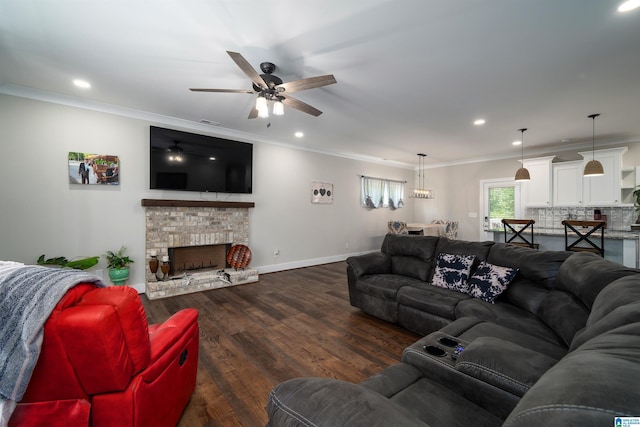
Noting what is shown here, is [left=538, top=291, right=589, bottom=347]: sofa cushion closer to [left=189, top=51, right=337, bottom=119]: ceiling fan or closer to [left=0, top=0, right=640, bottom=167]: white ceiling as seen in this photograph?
[left=0, top=0, right=640, bottom=167]: white ceiling

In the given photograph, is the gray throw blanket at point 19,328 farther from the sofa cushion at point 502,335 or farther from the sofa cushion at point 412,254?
the sofa cushion at point 412,254

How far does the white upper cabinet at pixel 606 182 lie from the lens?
4.90m

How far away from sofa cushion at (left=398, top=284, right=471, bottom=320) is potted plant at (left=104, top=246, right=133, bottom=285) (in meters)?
3.74

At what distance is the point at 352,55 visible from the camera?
249 cm

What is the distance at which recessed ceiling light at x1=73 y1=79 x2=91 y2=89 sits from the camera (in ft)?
9.91

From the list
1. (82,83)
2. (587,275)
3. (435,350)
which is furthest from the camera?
(82,83)

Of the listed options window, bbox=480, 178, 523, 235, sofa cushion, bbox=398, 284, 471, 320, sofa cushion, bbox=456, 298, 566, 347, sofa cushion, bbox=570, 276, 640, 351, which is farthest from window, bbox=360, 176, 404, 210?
sofa cushion, bbox=570, 276, 640, 351

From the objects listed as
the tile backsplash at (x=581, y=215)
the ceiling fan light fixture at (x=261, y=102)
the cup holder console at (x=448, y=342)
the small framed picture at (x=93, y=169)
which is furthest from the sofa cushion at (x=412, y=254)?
the tile backsplash at (x=581, y=215)

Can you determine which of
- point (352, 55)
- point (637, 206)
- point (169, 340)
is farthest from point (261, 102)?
point (637, 206)

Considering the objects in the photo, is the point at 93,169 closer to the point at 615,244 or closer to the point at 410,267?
the point at 410,267

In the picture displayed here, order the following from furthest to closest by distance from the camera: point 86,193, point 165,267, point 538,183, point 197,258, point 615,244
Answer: point 538,183
point 197,258
point 165,267
point 615,244
point 86,193

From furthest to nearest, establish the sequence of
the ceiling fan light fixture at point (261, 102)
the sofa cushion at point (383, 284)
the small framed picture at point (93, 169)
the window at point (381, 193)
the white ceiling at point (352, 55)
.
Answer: the window at point (381, 193), the small framed picture at point (93, 169), the sofa cushion at point (383, 284), the ceiling fan light fixture at point (261, 102), the white ceiling at point (352, 55)

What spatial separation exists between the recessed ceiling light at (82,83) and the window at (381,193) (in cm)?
556

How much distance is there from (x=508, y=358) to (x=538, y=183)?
6.36 meters
